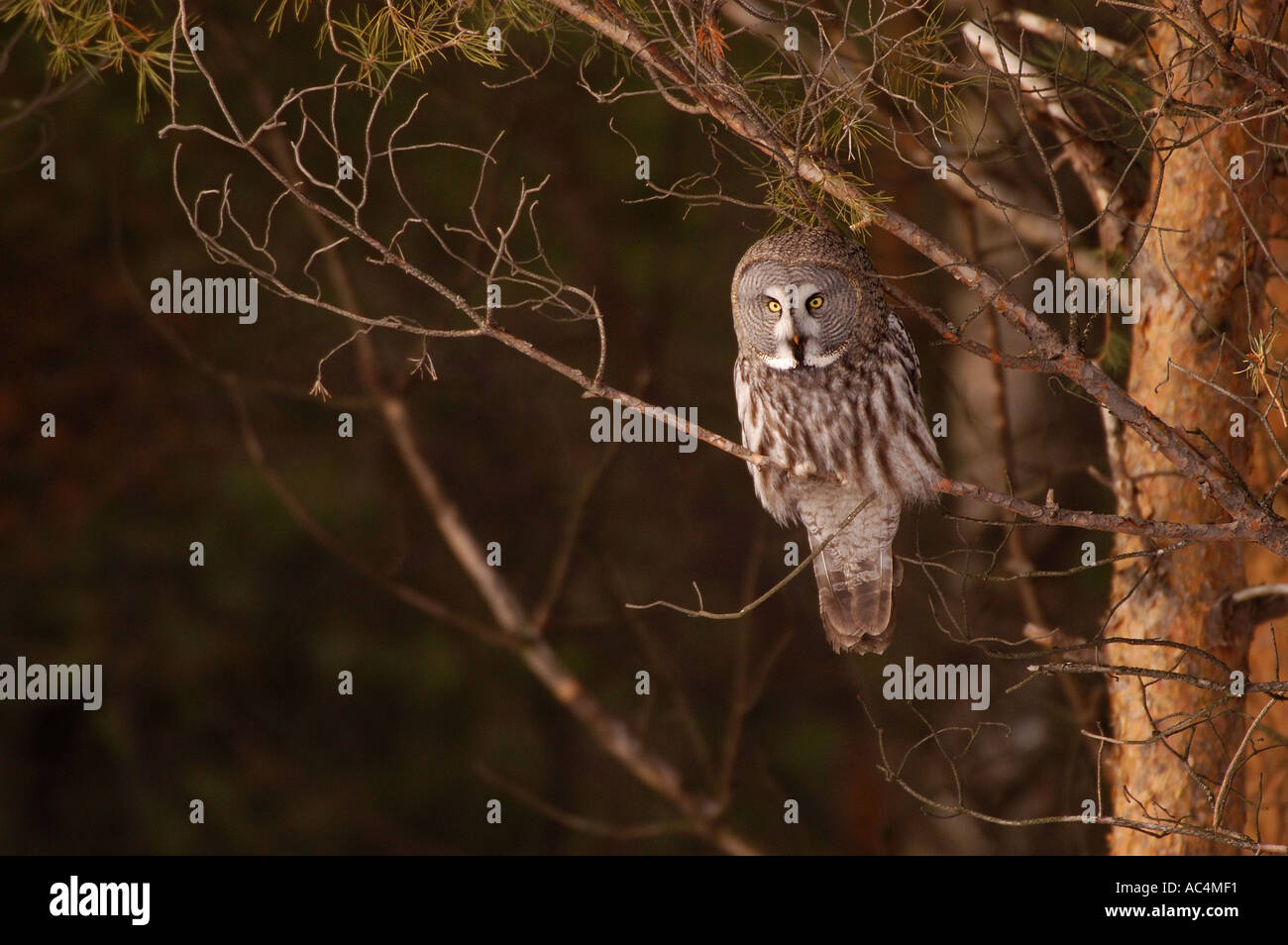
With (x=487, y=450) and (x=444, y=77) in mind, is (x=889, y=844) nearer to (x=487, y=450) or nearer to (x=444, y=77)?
(x=487, y=450)

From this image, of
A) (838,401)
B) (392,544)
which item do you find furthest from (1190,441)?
(392,544)

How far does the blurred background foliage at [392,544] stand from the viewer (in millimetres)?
6141

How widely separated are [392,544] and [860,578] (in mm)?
3853

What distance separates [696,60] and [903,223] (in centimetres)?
46

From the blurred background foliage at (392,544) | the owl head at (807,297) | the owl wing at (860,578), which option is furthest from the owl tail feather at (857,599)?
the blurred background foliage at (392,544)

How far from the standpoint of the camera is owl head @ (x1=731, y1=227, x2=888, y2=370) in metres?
2.87

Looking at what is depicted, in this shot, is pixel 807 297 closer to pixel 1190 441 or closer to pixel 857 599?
pixel 857 599

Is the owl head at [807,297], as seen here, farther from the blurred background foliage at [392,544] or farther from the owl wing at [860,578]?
the blurred background foliage at [392,544]

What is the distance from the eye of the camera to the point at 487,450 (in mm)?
6957

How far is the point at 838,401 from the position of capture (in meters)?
3.04

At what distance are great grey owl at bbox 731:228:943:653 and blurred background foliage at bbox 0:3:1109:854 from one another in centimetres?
264

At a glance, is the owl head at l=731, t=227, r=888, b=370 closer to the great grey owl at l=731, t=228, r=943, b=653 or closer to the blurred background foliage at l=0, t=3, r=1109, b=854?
the great grey owl at l=731, t=228, r=943, b=653

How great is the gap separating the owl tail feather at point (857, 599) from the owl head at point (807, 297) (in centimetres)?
51

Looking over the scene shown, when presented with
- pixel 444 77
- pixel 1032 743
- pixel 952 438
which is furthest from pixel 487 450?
pixel 1032 743
